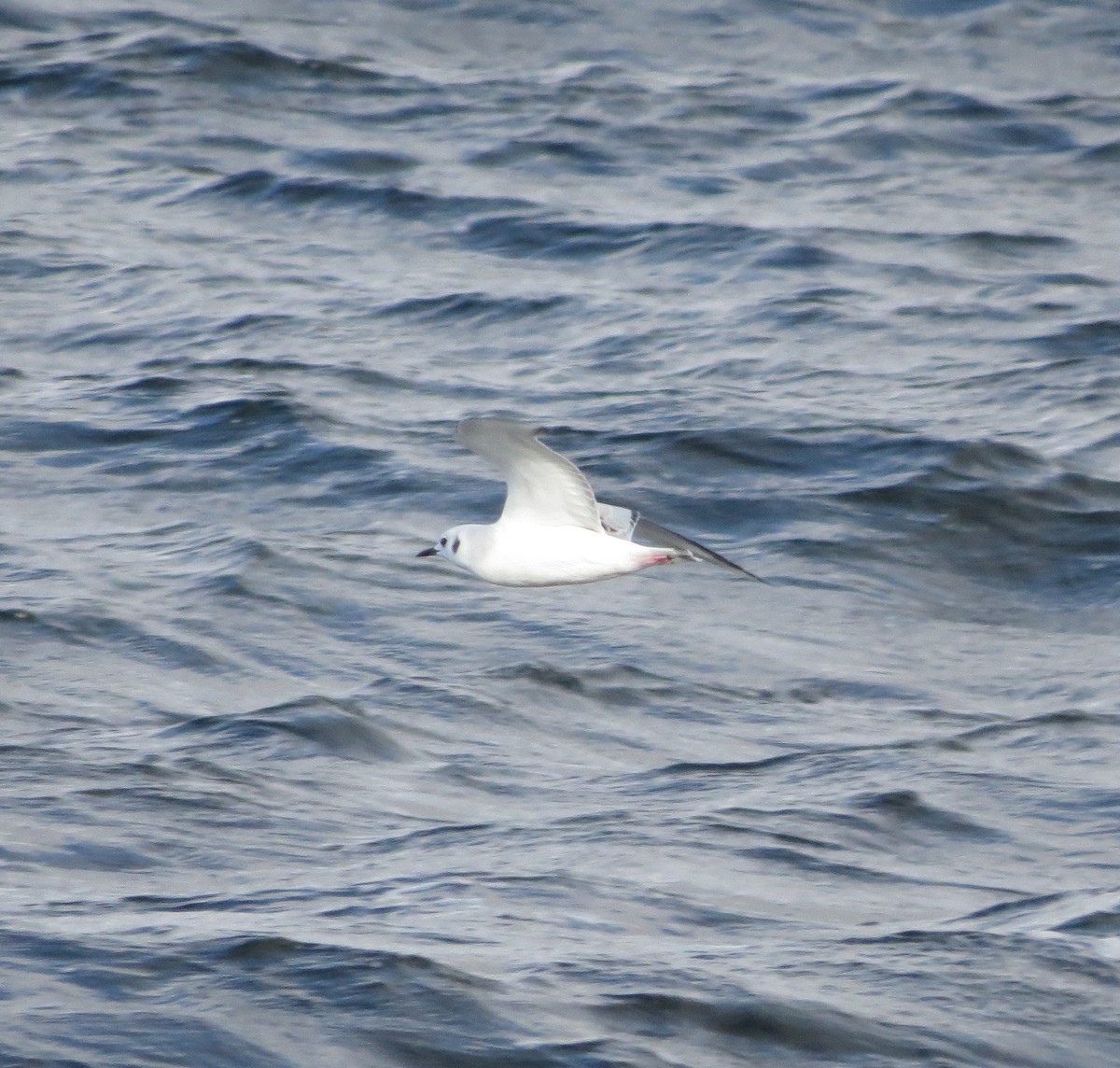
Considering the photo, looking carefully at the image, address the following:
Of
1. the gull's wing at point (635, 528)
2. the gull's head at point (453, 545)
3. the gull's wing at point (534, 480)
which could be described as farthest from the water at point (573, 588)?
the gull's wing at point (534, 480)

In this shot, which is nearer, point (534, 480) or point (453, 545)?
point (534, 480)

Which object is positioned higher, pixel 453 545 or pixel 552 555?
pixel 552 555

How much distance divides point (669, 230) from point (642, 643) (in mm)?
6901

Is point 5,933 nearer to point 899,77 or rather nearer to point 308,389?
point 308,389

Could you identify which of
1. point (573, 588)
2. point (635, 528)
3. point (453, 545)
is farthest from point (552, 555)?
point (573, 588)

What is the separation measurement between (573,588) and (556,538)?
9.79 ft

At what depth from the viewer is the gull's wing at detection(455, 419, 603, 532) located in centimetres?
819

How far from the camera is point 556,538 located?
9.14 meters

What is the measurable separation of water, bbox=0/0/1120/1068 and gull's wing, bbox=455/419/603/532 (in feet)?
4.28

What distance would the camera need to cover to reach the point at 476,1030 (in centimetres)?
716

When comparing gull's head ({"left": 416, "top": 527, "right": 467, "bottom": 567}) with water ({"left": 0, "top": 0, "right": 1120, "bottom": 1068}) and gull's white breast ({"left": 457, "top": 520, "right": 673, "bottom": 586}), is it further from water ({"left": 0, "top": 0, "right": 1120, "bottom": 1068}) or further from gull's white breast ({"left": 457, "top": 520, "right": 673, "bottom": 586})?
water ({"left": 0, "top": 0, "right": 1120, "bottom": 1068})

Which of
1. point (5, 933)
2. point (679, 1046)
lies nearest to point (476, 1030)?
point (679, 1046)

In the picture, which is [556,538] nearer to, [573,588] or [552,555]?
[552,555]

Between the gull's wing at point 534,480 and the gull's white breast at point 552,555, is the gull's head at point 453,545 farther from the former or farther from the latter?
the gull's wing at point 534,480
